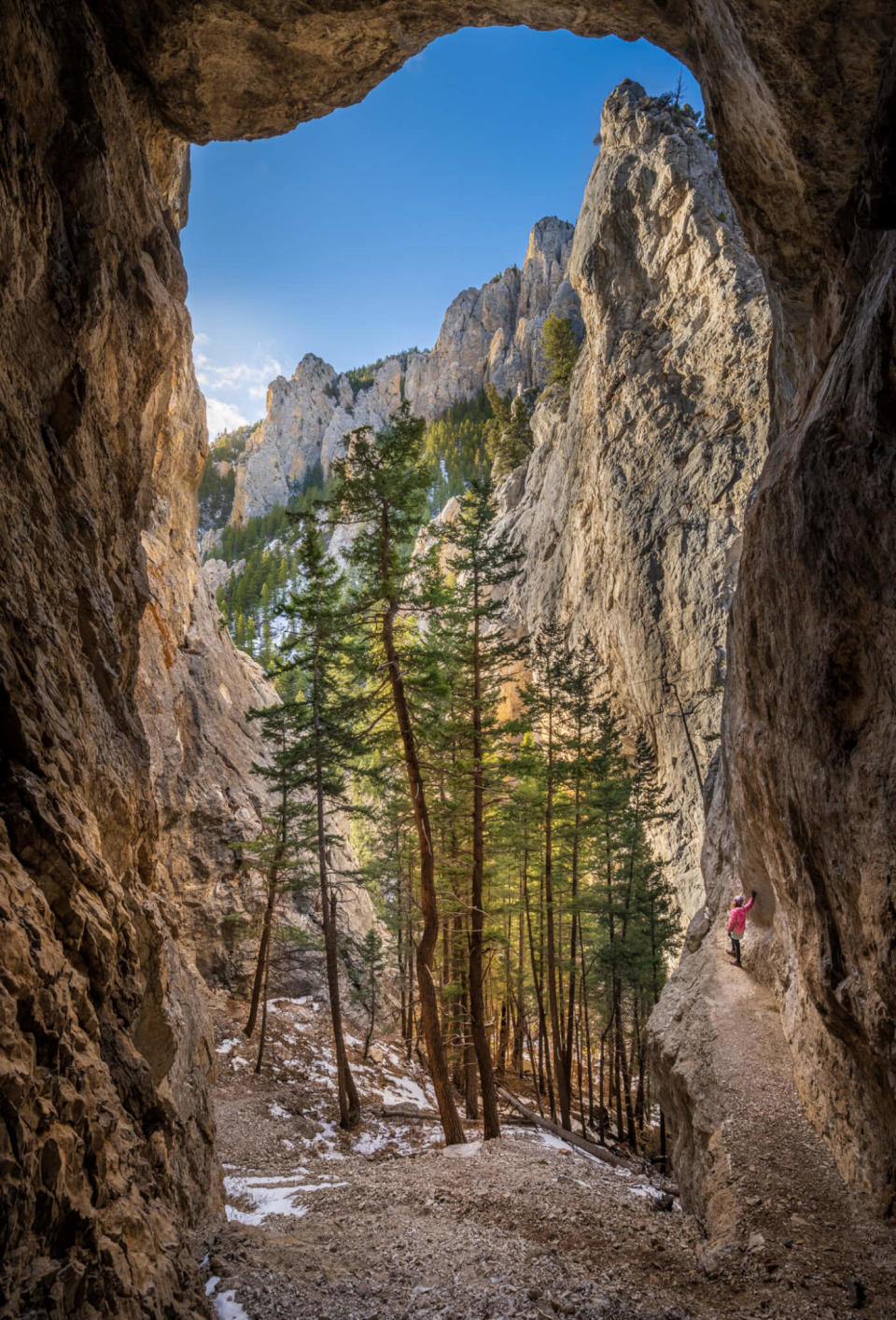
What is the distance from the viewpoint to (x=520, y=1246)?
6133 mm

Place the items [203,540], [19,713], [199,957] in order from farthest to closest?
[203,540]
[199,957]
[19,713]

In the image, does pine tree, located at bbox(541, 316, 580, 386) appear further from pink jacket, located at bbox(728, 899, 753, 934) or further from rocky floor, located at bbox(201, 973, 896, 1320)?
rocky floor, located at bbox(201, 973, 896, 1320)

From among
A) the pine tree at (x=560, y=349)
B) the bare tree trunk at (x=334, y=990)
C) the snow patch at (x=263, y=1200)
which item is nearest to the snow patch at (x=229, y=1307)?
the snow patch at (x=263, y=1200)

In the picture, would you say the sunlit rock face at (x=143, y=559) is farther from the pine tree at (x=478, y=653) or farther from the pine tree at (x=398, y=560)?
the pine tree at (x=478, y=653)

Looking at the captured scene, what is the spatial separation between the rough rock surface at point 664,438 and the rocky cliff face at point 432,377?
32358mm

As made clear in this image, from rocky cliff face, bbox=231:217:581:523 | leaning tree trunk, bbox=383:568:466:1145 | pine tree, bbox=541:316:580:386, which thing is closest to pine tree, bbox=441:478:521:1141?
leaning tree trunk, bbox=383:568:466:1145

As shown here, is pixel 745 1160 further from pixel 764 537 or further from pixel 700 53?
pixel 700 53

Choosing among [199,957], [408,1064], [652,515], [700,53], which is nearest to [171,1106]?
[700,53]

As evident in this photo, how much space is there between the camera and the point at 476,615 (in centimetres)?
1514

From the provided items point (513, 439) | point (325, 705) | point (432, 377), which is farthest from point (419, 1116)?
point (432, 377)

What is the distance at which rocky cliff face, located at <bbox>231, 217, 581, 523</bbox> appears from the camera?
291ft

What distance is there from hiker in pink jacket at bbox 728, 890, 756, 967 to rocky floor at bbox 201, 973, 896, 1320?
7.54ft

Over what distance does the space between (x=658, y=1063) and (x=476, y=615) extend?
10.1 m

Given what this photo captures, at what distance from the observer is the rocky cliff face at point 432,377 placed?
3494 inches
